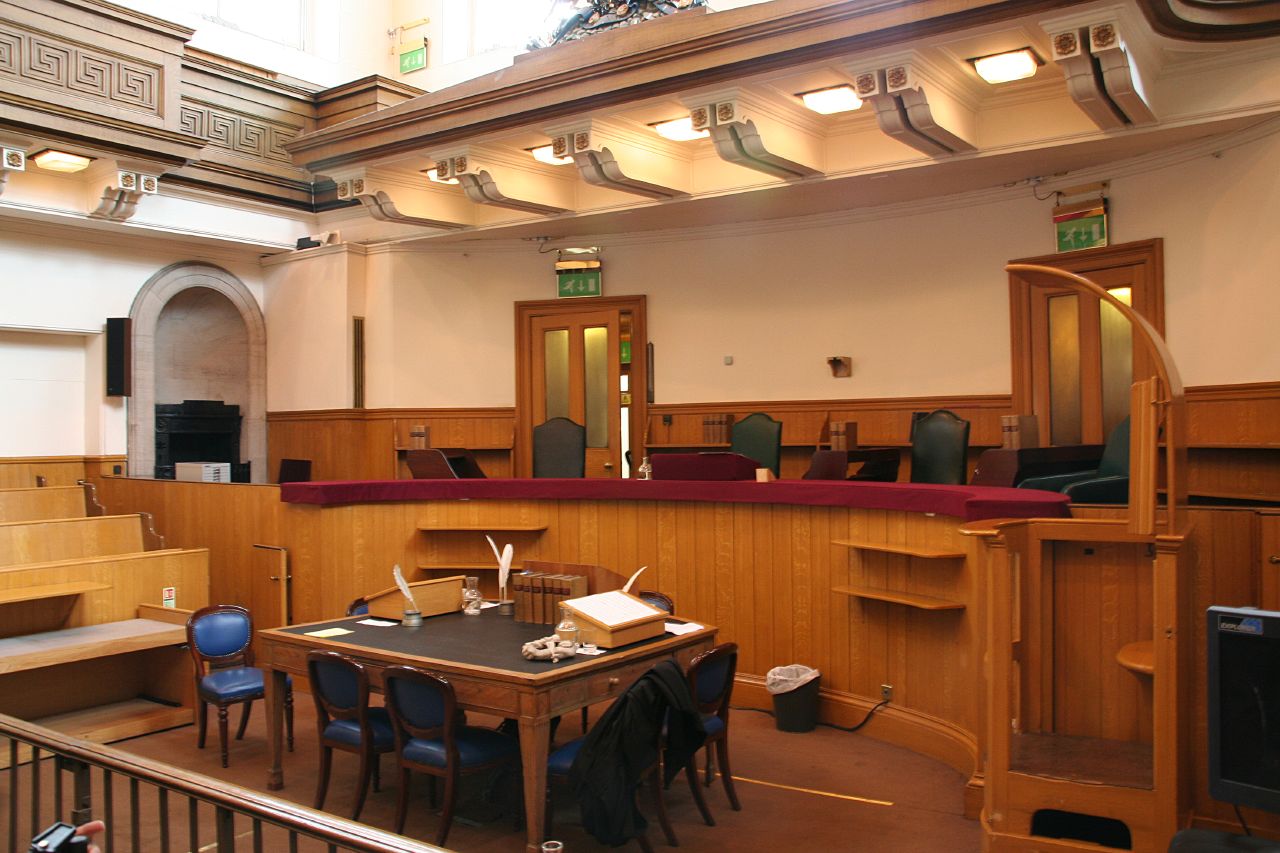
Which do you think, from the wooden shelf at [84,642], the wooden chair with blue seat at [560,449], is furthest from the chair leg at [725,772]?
the wooden chair with blue seat at [560,449]

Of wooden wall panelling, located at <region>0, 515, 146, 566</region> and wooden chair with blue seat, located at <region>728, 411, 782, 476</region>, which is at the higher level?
wooden chair with blue seat, located at <region>728, 411, 782, 476</region>

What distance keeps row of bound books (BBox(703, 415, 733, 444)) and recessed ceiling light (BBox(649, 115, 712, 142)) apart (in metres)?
2.43

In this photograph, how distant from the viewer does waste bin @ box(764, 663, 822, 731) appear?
5.96m

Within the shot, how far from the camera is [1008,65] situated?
6.48 m

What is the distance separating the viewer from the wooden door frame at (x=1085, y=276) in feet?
23.4

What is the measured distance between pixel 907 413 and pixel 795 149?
236cm

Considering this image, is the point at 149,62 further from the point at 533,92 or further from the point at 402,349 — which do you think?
the point at 533,92

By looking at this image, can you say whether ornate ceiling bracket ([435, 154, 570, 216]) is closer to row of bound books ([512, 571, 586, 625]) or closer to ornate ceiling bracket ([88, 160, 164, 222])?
ornate ceiling bracket ([88, 160, 164, 222])

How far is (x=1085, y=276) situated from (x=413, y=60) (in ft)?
24.9

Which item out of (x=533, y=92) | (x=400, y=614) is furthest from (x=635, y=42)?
(x=400, y=614)

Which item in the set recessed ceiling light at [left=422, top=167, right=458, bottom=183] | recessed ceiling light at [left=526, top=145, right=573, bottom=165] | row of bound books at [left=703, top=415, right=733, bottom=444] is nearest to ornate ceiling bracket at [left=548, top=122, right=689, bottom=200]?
recessed ceiling light at [left=526, top=145, right=573, bottom=165]

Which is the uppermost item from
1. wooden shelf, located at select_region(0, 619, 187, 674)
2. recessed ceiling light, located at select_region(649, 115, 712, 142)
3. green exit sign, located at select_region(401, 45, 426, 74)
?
green exit sign, located at select_region(401, 45, 426, 74)

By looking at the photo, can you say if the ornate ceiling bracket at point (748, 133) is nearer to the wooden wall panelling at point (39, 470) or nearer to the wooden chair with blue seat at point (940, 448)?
the wooden chair with blue seat at point (940, 448)

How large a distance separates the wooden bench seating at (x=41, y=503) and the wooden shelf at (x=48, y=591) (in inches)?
112
